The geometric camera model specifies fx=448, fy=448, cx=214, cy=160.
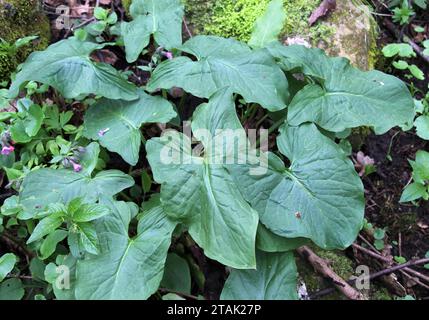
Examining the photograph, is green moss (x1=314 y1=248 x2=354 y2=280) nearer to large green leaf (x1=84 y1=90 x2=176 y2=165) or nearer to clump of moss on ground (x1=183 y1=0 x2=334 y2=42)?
large green leaf (x1=84 y1=90 x2=176 y2=165)

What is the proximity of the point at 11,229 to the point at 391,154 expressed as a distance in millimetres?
2285

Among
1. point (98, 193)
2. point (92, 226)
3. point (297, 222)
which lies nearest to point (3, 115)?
point (98, 193)

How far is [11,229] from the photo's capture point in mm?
2170

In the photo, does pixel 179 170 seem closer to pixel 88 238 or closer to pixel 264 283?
pixel 88 238

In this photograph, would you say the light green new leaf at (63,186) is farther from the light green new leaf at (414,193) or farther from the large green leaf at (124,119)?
the light green new leaf at (414,193)

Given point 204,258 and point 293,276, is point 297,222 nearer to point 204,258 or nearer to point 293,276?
point 293,276

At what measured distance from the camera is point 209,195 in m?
1.83

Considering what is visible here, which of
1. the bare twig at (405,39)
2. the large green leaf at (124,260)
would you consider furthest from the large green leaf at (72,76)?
the bare twig at (405,39)

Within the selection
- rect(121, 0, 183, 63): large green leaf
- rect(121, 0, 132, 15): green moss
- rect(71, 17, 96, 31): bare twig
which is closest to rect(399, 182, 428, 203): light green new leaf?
rect(121, 0, 183, 63): large green leaf

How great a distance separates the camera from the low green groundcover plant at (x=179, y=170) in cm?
176

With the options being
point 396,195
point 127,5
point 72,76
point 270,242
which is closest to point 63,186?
point 72,76

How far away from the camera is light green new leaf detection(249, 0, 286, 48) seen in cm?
251

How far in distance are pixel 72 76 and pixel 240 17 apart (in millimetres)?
1160
